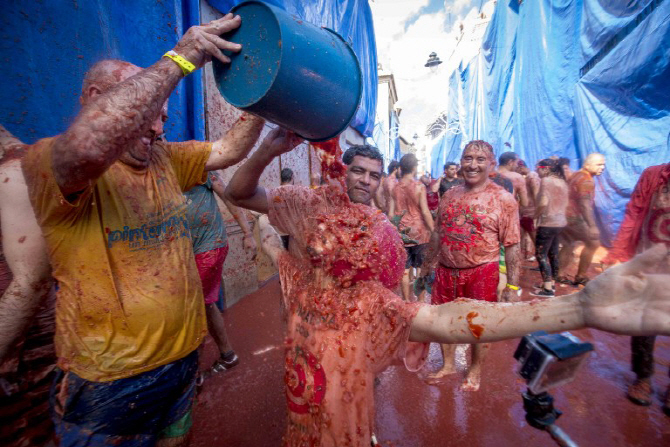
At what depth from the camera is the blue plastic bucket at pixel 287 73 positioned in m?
1.18

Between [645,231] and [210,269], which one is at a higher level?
[645,231]

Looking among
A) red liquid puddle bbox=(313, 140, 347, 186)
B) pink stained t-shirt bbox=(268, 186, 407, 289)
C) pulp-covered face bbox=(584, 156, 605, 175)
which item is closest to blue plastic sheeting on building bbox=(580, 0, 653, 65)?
pulp-covered face bbox=(584, 156, 605, 175)

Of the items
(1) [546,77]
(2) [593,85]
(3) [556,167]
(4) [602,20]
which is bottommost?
(3) [556,167]

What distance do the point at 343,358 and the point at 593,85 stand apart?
333 inches

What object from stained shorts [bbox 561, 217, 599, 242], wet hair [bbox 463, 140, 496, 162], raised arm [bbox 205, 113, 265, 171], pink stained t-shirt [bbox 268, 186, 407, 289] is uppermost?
wet hair [bbox 463, 140, 496, 162]

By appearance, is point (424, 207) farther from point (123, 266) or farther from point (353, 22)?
point (353, 22)

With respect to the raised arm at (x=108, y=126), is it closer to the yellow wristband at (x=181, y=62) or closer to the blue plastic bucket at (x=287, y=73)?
the yellow wristband at (x=181, y=62)

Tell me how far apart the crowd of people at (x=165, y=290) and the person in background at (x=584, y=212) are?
5.19 m

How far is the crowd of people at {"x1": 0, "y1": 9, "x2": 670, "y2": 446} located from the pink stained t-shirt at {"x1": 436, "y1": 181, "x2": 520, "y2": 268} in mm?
1497

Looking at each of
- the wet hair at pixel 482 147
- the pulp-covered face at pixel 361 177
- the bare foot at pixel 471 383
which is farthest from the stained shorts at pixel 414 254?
the pulp-covered face at pixel 361 177

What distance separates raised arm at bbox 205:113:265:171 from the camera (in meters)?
1.69

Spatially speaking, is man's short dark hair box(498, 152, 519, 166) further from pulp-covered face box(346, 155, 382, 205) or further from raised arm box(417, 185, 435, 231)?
pulp-covered face box(346, 155, 382, 205)

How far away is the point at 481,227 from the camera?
114 inches

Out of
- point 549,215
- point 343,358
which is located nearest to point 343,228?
point 343,358
